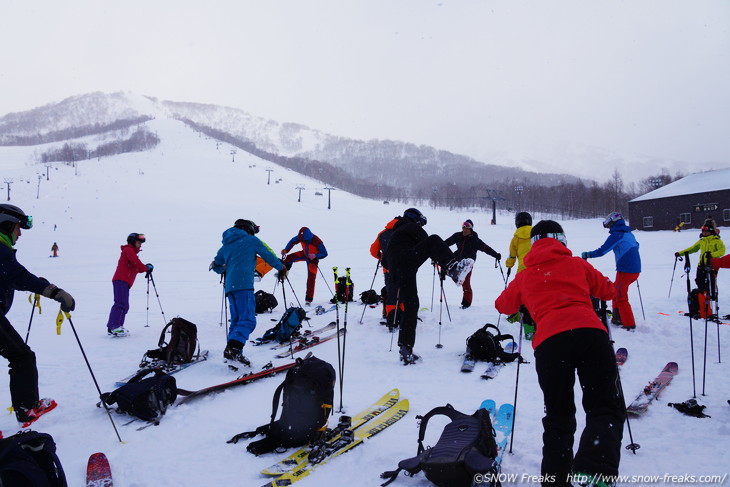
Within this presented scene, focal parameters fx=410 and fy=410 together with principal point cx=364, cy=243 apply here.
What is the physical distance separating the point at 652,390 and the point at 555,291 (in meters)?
Result: 2.44

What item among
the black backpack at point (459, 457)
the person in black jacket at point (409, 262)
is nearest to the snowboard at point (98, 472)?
the black backpack at point (459, 457)

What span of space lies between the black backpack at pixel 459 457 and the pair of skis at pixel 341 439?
553 mm

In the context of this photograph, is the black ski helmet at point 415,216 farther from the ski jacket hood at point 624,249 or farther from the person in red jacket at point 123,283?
the person in red jacket at point 123,283

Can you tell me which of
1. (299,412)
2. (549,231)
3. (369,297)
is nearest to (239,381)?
(299,412)

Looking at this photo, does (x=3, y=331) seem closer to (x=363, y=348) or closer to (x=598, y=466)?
(x=363, y=348)

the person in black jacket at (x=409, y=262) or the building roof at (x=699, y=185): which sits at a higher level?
the building roof at (x=699, y=185)

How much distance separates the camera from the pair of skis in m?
3.11

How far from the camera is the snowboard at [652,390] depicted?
3986 millimetres

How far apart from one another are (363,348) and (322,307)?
3.28m

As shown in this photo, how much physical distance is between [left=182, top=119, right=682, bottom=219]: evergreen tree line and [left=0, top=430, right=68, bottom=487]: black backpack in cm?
5505

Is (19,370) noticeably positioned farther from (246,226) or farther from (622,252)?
(622,252)

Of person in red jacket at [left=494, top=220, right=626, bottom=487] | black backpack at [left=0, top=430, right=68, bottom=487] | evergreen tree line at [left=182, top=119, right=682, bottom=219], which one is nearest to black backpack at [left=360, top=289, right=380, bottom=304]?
person in red jacket at [left=494, top=220, right=626, bottom=487]

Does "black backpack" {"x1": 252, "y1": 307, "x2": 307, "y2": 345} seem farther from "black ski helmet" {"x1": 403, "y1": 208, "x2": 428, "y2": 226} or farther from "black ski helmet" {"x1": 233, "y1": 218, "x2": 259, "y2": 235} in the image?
"black ski helmet" {"x1": 403, "y1": 208, "x2": 428, "y2": 226}

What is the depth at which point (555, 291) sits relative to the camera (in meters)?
3.09
